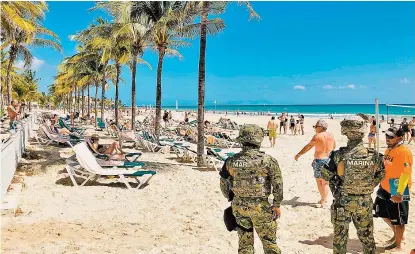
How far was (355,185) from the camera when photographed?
3.36 meters

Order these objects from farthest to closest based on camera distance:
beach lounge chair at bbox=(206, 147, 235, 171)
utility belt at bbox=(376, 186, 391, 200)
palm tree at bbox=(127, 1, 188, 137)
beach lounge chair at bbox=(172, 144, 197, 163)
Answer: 1. palm tree at bbox=(127, 1, 188, 137)
2. beach lounge chair at bbox=(172, 144, 197, 163)
3. beach lounge chair at bbox=(206, 147, 235, 171)
4. utility belt at bbox=(376, 186, 391, 200)

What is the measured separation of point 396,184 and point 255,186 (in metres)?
1.96

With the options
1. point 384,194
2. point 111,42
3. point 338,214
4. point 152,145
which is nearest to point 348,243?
point 384,194

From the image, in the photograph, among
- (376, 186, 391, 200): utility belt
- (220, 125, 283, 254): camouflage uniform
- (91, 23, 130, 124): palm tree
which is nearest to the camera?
(220, 125, 283, 254): camouflage uniform

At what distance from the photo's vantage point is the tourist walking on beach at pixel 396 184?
13.0ft

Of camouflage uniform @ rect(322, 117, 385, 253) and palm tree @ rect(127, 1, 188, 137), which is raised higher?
palm tree @ rect(127, 1, 188, 137)

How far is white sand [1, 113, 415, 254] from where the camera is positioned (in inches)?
179

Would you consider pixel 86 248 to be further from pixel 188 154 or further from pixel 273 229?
pixel 188 154

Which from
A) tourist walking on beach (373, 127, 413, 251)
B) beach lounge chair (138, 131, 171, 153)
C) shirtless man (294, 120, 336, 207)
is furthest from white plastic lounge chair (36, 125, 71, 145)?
tourist walking on beach (373, 127, 413, 251)

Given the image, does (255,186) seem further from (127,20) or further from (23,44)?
(23,44)

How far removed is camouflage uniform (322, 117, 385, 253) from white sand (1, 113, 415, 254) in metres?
1.15

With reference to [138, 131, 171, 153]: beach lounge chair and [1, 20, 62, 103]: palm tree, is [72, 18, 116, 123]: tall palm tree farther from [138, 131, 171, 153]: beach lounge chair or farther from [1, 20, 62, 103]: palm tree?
[138, 131, 171, 153]: beach lounge chair

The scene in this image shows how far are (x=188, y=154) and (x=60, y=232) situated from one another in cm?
703

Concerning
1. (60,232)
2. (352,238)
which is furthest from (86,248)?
(352,238)
